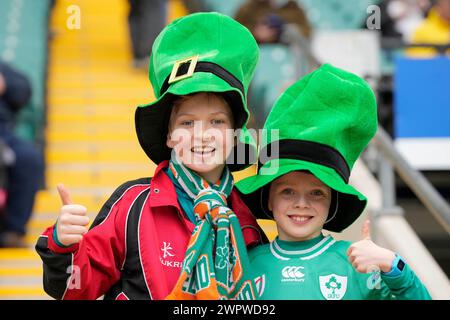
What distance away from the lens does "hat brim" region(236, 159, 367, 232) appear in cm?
316

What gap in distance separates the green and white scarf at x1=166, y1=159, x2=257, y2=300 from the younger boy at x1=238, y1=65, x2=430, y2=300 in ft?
0.37

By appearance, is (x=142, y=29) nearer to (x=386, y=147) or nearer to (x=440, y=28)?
(x=440, y=28)

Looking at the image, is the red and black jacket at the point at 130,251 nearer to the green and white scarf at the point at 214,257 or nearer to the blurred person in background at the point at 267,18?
the green and white scarf at the point at 214,257

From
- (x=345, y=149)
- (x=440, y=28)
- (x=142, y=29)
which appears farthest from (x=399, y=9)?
(x=345, y=149)

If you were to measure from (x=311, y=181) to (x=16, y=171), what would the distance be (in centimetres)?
404

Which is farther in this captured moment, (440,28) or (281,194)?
(440,28)

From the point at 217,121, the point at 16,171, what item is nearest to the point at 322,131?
the point at 217,121

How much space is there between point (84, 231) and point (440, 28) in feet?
21.8

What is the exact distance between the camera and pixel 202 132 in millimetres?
3189

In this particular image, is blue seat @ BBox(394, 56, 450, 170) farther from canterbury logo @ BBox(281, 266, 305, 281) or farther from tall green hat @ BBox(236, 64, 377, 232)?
canterbury logo @ BBox(281, 266, 305, 281)

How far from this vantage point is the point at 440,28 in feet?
30.2

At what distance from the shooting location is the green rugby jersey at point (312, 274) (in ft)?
10.2

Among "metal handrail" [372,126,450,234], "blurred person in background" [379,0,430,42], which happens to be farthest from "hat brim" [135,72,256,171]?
"blurred person in background" [379,0,430,42]

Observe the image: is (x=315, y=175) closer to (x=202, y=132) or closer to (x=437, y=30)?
(x=202, y=132)
